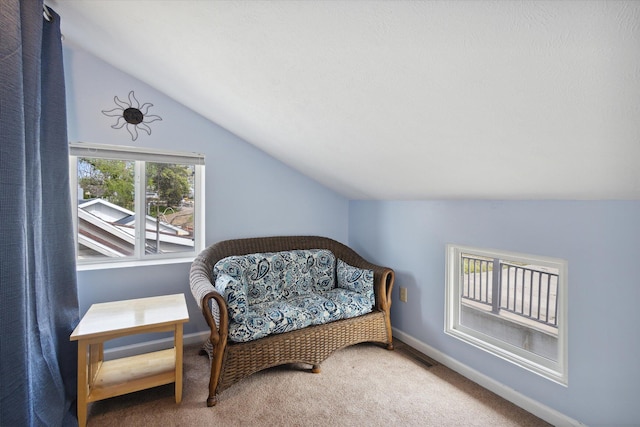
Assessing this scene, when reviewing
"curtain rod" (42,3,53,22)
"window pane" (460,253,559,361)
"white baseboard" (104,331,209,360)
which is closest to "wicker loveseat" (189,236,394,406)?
"white baseboard" (104,331,209,360)

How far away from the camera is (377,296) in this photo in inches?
103

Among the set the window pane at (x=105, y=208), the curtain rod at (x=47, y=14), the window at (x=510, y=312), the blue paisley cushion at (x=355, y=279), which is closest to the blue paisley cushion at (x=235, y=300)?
the blue paisley cushion at (x=355, y=279)

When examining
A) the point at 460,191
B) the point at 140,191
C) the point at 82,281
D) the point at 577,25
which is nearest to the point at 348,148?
the point at 460,191

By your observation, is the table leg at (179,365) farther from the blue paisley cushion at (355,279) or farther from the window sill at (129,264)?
the blue paisley cushion at (355,279)

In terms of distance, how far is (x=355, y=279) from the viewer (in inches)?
106

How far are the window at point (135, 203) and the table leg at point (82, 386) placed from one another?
107 cm

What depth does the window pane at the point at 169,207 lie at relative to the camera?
2639mm

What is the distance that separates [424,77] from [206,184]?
82.0 inches

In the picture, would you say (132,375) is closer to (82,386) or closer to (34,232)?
(82,386)

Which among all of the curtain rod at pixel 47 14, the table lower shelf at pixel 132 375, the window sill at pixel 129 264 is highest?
the curtain rod at pixel 47 14

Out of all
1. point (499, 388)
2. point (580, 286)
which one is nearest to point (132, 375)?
point (499, 388)

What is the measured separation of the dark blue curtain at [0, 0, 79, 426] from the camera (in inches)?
49.3

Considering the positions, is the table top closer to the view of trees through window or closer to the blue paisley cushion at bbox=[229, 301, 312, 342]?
the blue paisley cushion at bbox=[229, 301, 312, 342]

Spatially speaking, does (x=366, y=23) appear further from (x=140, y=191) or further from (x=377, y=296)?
(x=140, y=191)
